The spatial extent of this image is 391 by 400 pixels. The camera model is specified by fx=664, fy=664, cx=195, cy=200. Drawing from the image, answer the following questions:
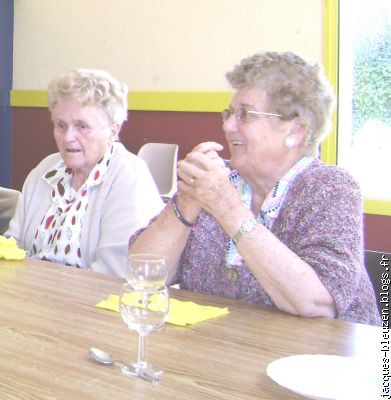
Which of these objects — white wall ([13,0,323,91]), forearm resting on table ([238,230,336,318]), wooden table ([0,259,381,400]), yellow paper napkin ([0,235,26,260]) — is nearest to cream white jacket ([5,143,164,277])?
yellow paper napkin ([0,235,26,260])

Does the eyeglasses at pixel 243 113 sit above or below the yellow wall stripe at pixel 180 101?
below

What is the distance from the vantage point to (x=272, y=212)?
6.28 feet

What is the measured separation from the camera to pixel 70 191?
2719 mm

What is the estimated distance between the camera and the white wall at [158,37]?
503 centimetres

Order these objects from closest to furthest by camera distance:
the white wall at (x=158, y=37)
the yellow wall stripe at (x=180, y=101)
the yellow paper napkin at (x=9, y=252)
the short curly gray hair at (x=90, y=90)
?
the yellow paper napkin at (x=9, y=252) → the short curly gray hair at (x=90, y=90) → the white wall at (x=158, y=37) → the yellow wall stripe at (x=180, y=101)

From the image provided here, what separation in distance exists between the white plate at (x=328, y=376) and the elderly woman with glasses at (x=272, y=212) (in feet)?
1.32

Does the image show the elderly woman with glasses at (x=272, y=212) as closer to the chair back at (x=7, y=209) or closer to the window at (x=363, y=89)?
the chair back at (x=7, y=209)

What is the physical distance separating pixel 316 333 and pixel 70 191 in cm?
151

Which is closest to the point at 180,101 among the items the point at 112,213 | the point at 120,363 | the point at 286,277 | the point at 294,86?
the point at 112,213

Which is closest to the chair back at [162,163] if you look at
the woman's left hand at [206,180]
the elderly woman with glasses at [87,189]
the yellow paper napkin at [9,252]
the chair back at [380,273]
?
the elderly woman with glasses at [87,189]

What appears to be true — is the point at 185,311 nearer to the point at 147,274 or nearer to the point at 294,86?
the point at 147,274

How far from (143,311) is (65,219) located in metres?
1.47

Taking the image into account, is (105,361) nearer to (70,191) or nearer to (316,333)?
(316,333)

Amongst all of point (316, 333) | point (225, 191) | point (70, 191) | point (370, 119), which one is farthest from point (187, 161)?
point (370, 119)
